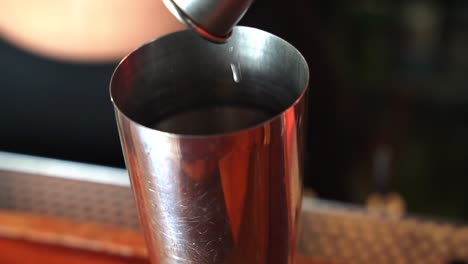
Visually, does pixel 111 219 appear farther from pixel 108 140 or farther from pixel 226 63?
pixel 226 63

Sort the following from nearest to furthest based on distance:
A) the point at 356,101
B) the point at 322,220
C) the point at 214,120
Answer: the point at 214,120, the point at 322,220, the point at 356,101

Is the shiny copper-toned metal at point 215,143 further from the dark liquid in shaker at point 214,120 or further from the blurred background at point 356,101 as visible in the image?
the blurred background at point 356,101

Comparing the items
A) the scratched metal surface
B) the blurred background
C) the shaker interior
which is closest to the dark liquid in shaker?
the shaker interior

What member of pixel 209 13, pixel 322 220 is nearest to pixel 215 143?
pixel 209 13

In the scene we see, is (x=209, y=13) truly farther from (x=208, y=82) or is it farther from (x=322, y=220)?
(x=322, y=220)

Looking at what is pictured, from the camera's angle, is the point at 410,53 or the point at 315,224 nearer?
the point at 315,224

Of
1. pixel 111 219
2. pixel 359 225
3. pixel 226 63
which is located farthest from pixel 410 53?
pixel 226 63
